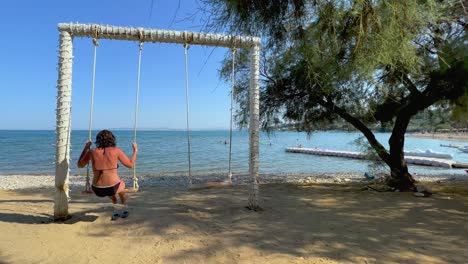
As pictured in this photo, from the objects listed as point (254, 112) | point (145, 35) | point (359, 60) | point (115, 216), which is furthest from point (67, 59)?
point (359, 60)

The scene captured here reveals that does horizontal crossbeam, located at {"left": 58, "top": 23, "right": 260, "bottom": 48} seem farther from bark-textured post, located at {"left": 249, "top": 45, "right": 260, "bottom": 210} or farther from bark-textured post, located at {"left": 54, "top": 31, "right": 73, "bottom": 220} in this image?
bark-textured post, located at {"left": 249, "top": 45, "right": 260, "bottom": 210}

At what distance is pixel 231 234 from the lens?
3945 millimetres

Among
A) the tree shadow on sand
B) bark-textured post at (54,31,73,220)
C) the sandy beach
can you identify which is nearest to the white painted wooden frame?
bark-textured post at (54,31,73,220)

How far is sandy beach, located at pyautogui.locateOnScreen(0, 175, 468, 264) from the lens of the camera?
3.35 metres

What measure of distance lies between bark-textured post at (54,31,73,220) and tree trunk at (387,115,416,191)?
700 cm

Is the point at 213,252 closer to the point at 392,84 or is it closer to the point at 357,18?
the point at 357,18

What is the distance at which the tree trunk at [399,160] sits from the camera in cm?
779

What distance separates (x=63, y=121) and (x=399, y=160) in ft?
24.2

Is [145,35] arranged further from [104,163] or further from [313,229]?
[313,229]

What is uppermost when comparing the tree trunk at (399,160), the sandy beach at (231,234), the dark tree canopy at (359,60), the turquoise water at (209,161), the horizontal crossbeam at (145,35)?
the horizontal crossbeam at (145,35)

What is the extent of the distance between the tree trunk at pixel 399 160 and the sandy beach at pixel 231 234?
2.20m

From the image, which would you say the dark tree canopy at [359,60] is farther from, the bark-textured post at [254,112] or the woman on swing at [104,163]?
the woman on swing at [104,163]

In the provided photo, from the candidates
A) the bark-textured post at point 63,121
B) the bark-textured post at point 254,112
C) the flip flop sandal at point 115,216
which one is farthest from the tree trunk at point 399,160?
the bark-textured post at point 63,121

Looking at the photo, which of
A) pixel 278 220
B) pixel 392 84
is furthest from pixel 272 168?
pixel 278 220
